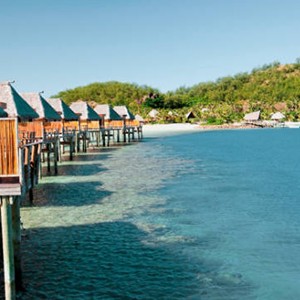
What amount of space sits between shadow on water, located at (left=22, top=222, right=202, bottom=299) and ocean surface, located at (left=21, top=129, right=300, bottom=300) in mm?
22

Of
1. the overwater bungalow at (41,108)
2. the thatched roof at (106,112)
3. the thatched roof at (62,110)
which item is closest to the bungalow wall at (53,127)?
the overwater bungalow at (41,108)

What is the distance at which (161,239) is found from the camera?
1265 cm

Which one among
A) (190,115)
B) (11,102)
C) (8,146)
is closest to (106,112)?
(11,102)

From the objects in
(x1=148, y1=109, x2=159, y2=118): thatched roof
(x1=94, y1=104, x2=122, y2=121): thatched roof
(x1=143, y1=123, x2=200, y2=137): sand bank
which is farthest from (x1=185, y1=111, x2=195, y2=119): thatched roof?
(x1=94, y1=104, x2=122, y2=121): thatched roof

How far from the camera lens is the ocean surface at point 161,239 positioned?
9.50 m

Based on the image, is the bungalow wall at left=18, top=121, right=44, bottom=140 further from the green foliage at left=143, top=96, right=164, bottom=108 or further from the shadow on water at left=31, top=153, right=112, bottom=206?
the green foliage at left=143, top=96, right=164, bottom=108

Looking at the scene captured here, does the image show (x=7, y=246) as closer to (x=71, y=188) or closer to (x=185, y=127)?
(x=71, y=188)

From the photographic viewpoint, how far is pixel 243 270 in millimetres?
10430

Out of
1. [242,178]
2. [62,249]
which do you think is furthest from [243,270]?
[242,178]

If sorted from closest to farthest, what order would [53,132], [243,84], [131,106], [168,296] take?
1. [168,296]
2. [53,132]
3. [131,106]
4. [243,84]

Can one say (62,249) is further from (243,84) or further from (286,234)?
(243,84)

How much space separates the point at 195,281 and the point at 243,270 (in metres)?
1.37

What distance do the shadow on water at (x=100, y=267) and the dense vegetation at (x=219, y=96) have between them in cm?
9365

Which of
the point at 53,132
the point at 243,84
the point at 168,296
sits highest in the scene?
the point at 243,84
